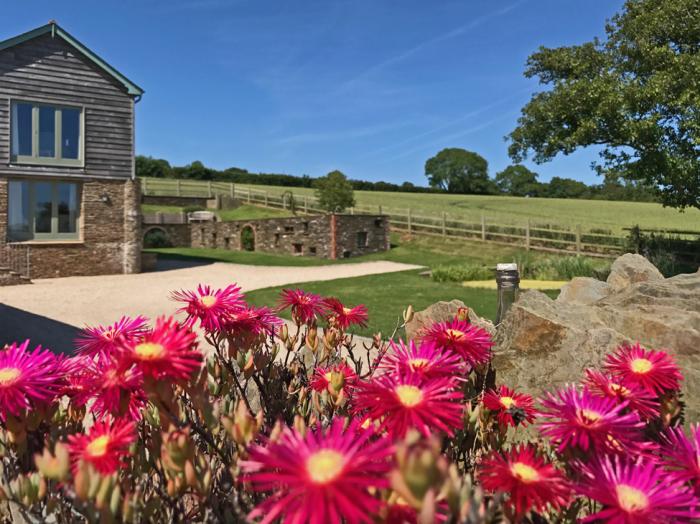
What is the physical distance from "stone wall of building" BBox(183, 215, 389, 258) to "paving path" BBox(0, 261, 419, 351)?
4.53 m

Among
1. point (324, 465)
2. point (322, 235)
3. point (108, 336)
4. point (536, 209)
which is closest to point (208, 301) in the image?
point (108, 336)

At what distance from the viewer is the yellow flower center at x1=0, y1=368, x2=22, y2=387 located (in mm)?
1137

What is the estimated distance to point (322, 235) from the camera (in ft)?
91.0

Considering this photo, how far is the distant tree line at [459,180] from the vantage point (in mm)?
72500

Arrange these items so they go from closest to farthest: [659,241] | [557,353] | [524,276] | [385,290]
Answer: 1. [557,353]
2. [385,290]
3. [524,276]
4. [659,241]

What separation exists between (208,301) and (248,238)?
31.0 m

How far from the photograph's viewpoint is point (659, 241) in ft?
74.6

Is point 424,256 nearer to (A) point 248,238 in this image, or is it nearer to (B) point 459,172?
(A) point 248,238

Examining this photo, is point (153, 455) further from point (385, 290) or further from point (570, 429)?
point (385, 290)

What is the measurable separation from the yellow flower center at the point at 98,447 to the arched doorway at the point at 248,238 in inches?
1232

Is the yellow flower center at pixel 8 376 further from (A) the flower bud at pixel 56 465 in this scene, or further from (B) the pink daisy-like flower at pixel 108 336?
(A) the flower bud at pixel 56 465

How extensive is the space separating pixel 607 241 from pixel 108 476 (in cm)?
2772

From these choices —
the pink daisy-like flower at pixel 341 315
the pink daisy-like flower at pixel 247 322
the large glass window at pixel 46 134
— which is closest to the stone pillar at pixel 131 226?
the large glass window at pixel 46 134

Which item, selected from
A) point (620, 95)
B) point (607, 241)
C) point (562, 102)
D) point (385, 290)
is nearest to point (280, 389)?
point (385, 290)
